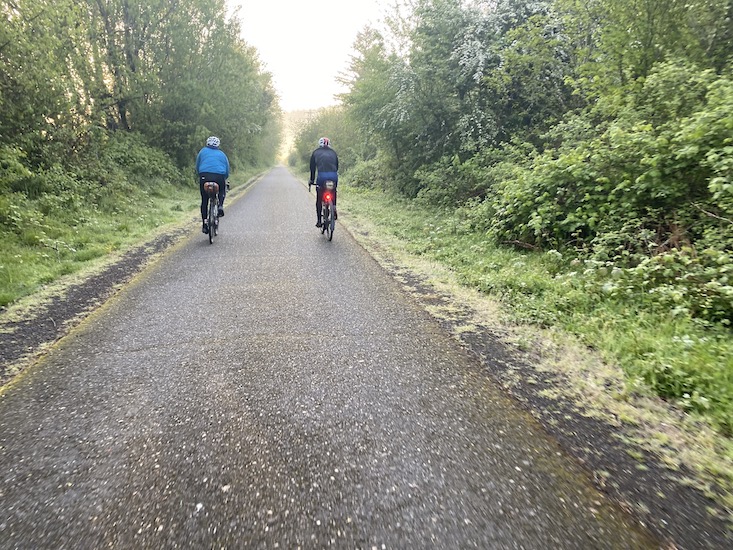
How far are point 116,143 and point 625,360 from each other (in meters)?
17.5

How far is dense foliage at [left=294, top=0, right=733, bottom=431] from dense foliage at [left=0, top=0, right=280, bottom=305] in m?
6.64

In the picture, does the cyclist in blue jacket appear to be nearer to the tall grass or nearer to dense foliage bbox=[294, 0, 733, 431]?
the tall grass

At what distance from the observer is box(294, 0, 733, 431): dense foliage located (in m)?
4.10

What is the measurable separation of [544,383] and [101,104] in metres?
15.6

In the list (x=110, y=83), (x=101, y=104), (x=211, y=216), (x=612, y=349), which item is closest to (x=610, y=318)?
(x=612, y=349)

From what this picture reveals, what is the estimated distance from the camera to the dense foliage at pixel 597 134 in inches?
161

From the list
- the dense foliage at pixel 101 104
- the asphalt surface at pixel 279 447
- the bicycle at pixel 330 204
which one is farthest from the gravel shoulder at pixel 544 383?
the bicycle at pixel 330 204

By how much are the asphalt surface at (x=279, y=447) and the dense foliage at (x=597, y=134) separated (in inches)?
51.6

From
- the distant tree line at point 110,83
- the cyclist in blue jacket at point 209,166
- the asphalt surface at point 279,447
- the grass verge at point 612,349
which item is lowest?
the asphalt surface at point 279,447

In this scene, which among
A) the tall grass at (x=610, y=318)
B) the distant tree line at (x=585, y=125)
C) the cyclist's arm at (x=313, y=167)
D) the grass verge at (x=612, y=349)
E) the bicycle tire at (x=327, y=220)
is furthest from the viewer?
the bicycle tire at (x=327, y=220)

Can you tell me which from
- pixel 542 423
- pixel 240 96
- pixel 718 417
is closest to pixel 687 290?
pixel 718 417

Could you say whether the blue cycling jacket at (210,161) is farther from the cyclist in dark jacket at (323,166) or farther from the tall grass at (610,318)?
the tall grass at (610,318)

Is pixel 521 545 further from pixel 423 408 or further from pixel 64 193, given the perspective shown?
pixel 64 193

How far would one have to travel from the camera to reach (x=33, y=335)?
12.6 ft
